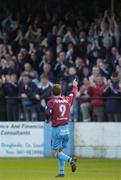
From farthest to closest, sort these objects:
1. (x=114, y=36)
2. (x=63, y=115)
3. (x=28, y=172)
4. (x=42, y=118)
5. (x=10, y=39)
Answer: (x=10, y=39)
(x=114, y=36)
(x=42, y=118)
(x=28, y=172)
(x=63, y=115)

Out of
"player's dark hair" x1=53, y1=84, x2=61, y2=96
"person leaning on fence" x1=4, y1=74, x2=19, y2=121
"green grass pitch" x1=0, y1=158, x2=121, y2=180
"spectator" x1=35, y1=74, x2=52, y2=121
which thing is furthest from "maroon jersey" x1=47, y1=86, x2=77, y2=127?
"person leaning on fence" x1=4, y1=74, x2=19, y2=121

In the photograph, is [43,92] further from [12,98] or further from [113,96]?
[113,96]

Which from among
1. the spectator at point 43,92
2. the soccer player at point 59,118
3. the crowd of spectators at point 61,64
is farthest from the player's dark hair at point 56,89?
the spectator at point 43,92

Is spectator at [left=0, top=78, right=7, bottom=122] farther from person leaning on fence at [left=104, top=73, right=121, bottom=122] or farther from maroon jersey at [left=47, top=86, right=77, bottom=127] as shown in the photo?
maroon jersey at [left=47, top=86, right=77, bottom=127]

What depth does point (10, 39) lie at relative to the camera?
3133 cm

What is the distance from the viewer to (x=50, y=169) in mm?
21172

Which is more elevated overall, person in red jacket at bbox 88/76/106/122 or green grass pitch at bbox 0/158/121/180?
person in red jacket at bbox 88/76/106/122

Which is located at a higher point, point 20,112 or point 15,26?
point 15,26

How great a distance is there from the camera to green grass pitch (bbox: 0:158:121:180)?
60.7 feet

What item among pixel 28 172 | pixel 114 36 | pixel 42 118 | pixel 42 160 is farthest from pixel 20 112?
pixel 28 172

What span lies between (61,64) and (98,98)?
287 centimetres

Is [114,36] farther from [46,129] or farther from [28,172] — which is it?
[28,172]

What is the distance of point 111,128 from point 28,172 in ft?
18.7

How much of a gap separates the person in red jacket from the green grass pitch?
1.52 m
